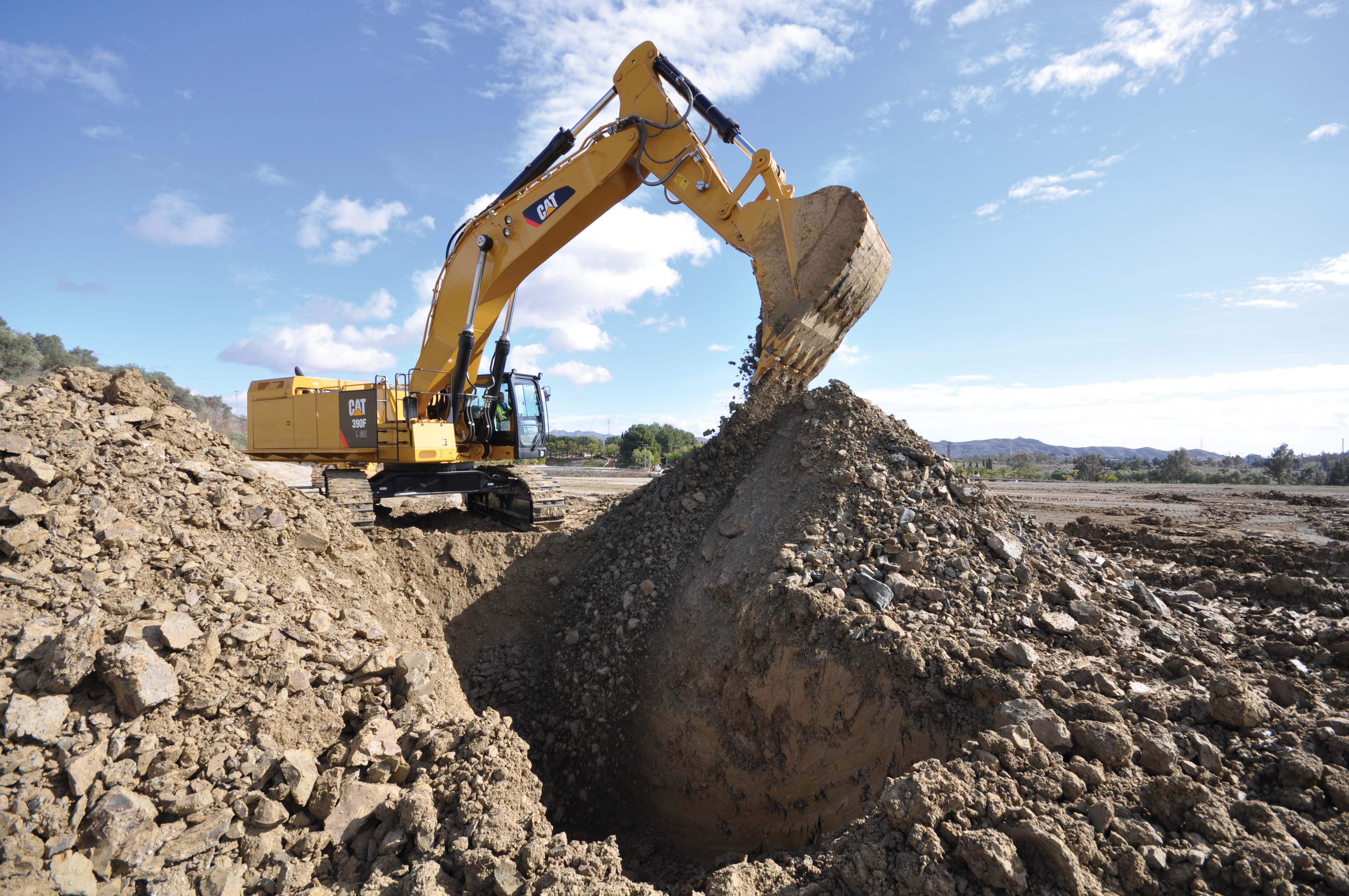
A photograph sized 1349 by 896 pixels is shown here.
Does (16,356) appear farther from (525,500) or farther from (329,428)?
(525,500)

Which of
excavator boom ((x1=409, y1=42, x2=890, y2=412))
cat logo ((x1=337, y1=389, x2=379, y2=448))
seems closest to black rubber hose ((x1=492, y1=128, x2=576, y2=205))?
excavator boom ((x1=409, y1=42, x2=890, y2=412))

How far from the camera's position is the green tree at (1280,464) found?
3616 cm

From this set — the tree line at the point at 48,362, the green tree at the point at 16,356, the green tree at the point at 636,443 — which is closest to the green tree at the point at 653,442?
the green tree at the point at 636,443

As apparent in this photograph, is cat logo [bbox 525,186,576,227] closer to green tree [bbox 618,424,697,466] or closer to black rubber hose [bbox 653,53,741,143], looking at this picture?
black rubber hose [bbox 653,53,741,143]

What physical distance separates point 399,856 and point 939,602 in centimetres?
394

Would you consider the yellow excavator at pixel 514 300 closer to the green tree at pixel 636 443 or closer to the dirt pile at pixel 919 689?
the dirt pile at pixel 919 689

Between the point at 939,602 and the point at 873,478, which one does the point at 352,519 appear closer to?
the point at 873,478

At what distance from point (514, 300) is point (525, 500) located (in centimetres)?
271

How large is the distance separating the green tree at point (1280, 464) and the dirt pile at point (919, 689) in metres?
39.5

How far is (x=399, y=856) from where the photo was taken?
318 cm

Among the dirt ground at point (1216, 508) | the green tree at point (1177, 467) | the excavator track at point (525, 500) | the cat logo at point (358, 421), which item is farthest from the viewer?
the green tree at point (1177, 467)

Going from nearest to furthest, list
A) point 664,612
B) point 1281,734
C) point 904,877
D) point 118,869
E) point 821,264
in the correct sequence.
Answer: point 904,877 → point 118,869 → point 1281,734 → point 664,612 → point 821,264

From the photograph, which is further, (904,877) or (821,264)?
(821,264)

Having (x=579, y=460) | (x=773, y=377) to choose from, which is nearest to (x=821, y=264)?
(x=773, y=377)
